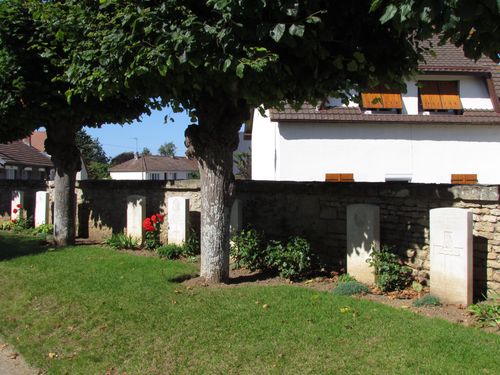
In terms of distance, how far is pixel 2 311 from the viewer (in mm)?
7117

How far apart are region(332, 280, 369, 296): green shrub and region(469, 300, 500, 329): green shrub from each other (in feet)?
4.85

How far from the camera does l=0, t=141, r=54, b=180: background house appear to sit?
32.0m

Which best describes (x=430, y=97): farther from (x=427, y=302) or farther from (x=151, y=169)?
(x=151, y=169)

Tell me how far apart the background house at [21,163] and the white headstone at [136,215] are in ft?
71.8

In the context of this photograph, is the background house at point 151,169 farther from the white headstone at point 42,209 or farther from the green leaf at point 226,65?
the green leaf at point 226,65

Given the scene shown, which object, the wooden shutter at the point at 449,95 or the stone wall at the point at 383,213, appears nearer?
the stone wall at the point at 383,213

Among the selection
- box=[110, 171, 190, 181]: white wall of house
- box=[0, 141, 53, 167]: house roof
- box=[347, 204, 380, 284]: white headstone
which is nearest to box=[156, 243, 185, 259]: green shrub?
box=[347, 204, 380, 284]: white headstone

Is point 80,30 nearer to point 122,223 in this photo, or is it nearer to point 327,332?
point 327,332

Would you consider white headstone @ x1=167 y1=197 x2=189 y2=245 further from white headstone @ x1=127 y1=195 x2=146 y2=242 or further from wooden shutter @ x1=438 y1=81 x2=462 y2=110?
wooden shutter @ x1=438 y1=81 x2=462 y2=110

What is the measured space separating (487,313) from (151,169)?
68358 millimetres

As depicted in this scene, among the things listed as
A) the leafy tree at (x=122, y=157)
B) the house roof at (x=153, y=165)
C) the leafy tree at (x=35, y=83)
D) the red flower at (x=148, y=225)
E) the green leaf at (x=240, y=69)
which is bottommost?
the red flower at (x=148, y=225)

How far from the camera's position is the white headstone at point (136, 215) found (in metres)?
11.4

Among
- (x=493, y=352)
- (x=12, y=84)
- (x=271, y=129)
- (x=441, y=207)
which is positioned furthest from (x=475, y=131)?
(x=12, y=84)

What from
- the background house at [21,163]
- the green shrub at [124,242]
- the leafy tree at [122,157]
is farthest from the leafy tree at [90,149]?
the green shrub at [124,242]
